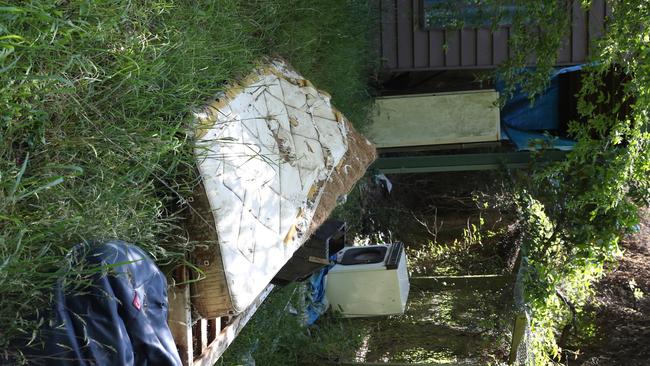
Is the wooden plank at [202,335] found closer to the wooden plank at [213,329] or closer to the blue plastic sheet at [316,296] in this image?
the wooden plank at [213,329]

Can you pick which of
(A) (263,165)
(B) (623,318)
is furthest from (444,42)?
(A) (263,165)

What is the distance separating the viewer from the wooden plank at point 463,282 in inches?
325

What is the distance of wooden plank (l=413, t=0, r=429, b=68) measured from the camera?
8338 millimetres

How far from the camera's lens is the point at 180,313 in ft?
9.79

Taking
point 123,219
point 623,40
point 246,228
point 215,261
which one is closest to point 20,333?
point 123,219

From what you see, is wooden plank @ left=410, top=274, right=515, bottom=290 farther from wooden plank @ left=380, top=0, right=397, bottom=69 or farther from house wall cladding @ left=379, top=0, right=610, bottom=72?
wooden plank @ left=380, top=0, right=397, bottom=69

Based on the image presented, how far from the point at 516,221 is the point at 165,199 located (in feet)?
24.2

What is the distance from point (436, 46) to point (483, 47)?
0.53m

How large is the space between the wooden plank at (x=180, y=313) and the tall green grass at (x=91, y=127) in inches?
4.7

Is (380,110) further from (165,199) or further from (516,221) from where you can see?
(165,199)

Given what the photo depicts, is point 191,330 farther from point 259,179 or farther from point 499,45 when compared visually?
point 499,45

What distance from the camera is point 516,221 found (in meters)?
9.61

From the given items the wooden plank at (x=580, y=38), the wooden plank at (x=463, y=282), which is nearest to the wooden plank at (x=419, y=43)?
the wooden plank at (x=580, y=38)

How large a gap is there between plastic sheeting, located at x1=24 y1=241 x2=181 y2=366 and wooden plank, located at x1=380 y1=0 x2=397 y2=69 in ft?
21.0
